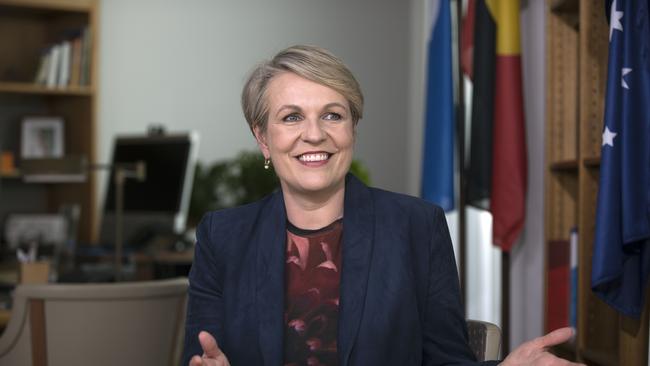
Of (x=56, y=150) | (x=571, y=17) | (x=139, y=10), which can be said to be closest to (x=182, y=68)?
(x=139, y=10)

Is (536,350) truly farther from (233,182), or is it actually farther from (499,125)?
(233,182)

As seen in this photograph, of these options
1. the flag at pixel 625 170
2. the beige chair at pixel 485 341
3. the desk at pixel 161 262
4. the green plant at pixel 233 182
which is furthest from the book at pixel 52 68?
the beige chair at pixel 485 341

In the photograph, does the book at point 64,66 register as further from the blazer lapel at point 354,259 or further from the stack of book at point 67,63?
the blazer lapel at point 354,259

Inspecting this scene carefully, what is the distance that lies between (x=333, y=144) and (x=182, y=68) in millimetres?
4527

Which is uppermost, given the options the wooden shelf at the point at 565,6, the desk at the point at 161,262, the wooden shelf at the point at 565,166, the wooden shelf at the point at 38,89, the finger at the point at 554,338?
the wooden shelf at the point at 565,6

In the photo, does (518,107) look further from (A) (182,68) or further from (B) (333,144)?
(A) (182,68)

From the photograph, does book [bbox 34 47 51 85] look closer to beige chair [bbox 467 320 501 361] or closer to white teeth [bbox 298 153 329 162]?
white teeth [bbox 298 153 329 162]

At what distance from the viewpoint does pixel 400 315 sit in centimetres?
184

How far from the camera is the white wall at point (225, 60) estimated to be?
614 cm

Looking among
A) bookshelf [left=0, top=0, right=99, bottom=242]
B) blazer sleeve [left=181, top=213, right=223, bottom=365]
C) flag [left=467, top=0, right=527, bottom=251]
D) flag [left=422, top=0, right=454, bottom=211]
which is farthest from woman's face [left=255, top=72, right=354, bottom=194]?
bookshelf [left=0, top=0, right=99, bottom=242]

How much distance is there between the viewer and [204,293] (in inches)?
76.6

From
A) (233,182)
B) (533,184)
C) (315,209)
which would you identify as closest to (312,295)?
(315,209)

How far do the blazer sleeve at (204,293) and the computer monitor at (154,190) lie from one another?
291 cm

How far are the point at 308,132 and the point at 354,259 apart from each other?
27cm
